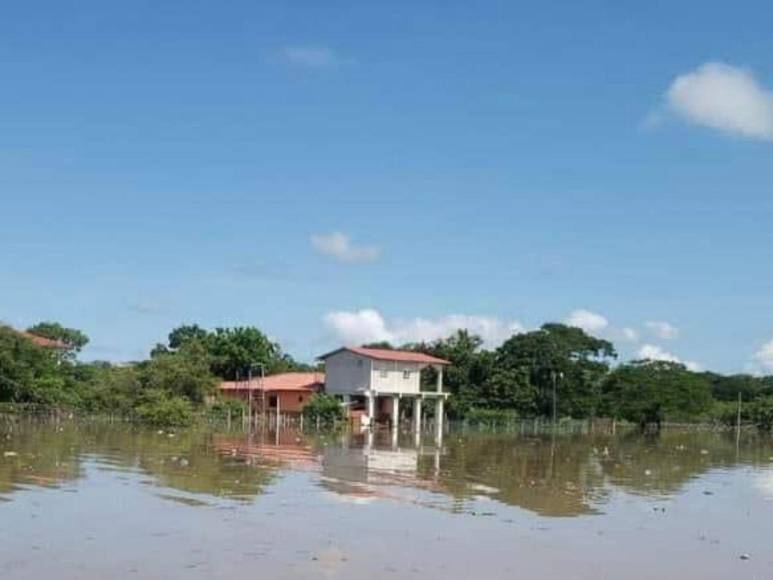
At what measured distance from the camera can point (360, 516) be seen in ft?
64.9

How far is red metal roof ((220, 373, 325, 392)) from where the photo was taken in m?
74.1

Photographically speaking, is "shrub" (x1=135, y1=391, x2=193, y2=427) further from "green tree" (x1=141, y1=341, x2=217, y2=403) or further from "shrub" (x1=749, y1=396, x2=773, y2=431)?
"shrub" (x1=749, y1=396, x2=773, y2=431)

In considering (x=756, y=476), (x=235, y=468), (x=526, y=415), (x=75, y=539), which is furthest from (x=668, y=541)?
(x=526, y=415)

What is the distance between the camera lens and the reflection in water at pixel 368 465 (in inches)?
942

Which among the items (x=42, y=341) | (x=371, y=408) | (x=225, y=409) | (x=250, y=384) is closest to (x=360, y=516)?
(x=225, y=409)

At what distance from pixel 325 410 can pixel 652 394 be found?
3161 cm

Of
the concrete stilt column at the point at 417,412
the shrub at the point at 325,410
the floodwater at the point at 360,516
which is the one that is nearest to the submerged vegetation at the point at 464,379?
the shrub at the point at 325,410

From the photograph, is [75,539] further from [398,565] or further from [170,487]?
[170,487]

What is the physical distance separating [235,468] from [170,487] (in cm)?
592

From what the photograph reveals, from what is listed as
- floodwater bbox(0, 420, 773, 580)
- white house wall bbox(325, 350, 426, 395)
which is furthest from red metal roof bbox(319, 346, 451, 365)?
floodwater bbox(0, 420, 773, 580)

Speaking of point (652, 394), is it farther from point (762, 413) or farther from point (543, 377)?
point (762, 413)

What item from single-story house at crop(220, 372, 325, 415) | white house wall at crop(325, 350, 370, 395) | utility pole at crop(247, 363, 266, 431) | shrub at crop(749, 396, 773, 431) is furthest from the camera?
shrub at crop(749, 396, 773, 431)

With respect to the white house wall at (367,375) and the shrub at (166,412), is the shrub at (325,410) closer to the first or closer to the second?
the white house wall at (367,375)

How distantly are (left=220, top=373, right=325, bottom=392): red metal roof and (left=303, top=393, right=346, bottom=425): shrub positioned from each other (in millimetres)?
7377
